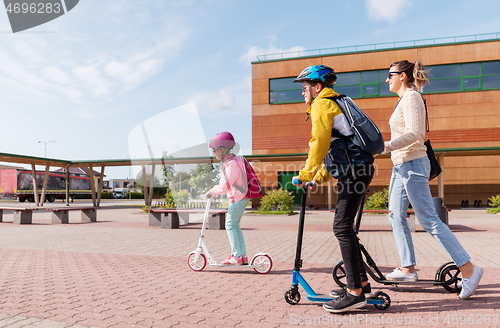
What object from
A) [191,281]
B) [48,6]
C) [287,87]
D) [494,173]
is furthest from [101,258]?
[494,173]

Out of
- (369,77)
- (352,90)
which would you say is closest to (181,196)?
(352,90)

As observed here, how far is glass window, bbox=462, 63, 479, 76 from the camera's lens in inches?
1044

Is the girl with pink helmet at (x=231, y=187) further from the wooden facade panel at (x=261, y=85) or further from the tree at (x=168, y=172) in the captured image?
the wooden facade panel at (x=261, y=85)

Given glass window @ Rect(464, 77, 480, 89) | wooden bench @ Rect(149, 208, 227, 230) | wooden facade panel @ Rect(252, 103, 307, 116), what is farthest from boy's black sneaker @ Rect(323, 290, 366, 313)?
glass window @ Rect(464, 77, 480, 89)

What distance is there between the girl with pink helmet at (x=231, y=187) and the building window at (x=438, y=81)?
920 inches

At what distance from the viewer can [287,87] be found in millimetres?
29344

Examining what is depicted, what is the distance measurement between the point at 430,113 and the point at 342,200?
2721 centimetres

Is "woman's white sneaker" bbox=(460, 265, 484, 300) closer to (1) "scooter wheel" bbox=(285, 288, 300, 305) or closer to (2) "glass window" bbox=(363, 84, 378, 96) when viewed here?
(1) "scooter wheel" bbox=(285, 288, 300, 305)

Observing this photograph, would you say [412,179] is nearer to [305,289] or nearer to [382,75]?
[305,289]

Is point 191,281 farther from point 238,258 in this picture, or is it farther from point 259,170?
point 259,170

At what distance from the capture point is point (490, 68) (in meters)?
26.4

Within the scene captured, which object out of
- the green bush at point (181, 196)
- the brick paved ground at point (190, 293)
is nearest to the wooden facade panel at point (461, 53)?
the brick paved ground at point (190, 293)

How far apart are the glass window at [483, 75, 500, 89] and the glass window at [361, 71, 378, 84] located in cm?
745

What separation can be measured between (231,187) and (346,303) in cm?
Result: 227
